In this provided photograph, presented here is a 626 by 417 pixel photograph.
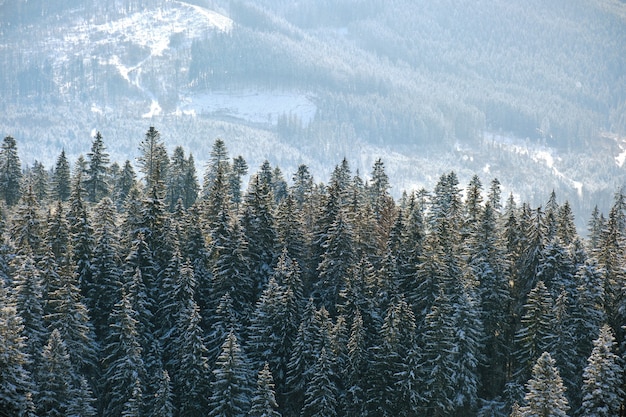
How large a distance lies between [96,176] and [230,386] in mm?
46295

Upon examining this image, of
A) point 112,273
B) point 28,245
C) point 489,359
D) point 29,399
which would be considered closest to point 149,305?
point 112,273

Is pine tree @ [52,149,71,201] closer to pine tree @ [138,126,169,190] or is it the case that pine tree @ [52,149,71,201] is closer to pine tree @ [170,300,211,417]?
pine tree @ [138,126,169,190]

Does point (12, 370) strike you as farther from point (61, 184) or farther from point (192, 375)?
point (61, 184)

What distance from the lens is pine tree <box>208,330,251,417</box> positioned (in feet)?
227

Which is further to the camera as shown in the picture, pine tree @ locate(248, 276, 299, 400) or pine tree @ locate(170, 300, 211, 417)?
pine tree @ locate(248, 276, 299, 400)

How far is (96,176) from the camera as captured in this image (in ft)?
350

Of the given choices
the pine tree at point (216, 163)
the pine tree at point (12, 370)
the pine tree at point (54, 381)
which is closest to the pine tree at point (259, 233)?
the pine tree at point (54, 381)

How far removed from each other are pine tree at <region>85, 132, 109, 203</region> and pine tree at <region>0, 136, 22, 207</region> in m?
9.16

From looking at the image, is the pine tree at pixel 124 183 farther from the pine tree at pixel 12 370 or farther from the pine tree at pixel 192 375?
the pine tree at pixel 12 370

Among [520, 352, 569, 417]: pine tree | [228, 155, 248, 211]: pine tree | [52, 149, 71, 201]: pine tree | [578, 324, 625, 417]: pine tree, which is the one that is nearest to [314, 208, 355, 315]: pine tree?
[520, 352, 569, 417]: pine tree

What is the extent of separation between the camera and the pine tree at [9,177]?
352ft

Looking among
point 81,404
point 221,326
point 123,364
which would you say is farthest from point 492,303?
point 81,404

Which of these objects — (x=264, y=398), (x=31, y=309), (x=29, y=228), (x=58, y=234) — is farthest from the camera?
(x=29, y=228)

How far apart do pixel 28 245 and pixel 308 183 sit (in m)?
39.9
